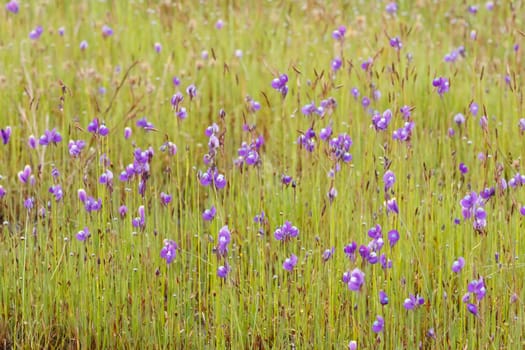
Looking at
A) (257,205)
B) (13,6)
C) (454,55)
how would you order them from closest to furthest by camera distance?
(257,205) < (454,55) < (13,6)

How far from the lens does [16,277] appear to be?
3.35 m

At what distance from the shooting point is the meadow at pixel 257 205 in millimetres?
3031

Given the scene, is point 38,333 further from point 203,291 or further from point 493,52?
point 493,52

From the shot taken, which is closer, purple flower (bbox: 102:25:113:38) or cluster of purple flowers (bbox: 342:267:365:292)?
cluster of purple flowers (bbox: 342:267:365:292)

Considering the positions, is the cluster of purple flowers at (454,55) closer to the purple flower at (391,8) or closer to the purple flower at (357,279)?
the purple flower at (391,8)

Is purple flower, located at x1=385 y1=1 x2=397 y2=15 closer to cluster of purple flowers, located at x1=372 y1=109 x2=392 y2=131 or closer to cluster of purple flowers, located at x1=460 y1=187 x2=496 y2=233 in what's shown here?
cluster of purple flowers, located at x1=372 y1=109 x2=392 y2=131

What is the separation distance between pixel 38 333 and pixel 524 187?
2003 mm

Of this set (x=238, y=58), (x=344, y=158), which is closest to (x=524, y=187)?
(x=344, y=158)

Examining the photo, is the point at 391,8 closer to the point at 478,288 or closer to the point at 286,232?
the point at 286,232

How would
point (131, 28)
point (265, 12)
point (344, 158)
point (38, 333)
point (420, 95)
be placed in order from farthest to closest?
point (265, 12), point (131, 28), point (420, 95), point (344, 158), point (38, 333)

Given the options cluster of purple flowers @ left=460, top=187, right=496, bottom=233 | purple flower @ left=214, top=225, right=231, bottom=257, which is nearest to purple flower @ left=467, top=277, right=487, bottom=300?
cluster of purple flowers @ left=460, top=187, right=496, bottom=233

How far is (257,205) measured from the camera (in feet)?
12.6

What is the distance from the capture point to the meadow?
9.95 feet

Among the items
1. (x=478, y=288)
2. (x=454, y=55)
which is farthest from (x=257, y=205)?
(x=454, y=55)
